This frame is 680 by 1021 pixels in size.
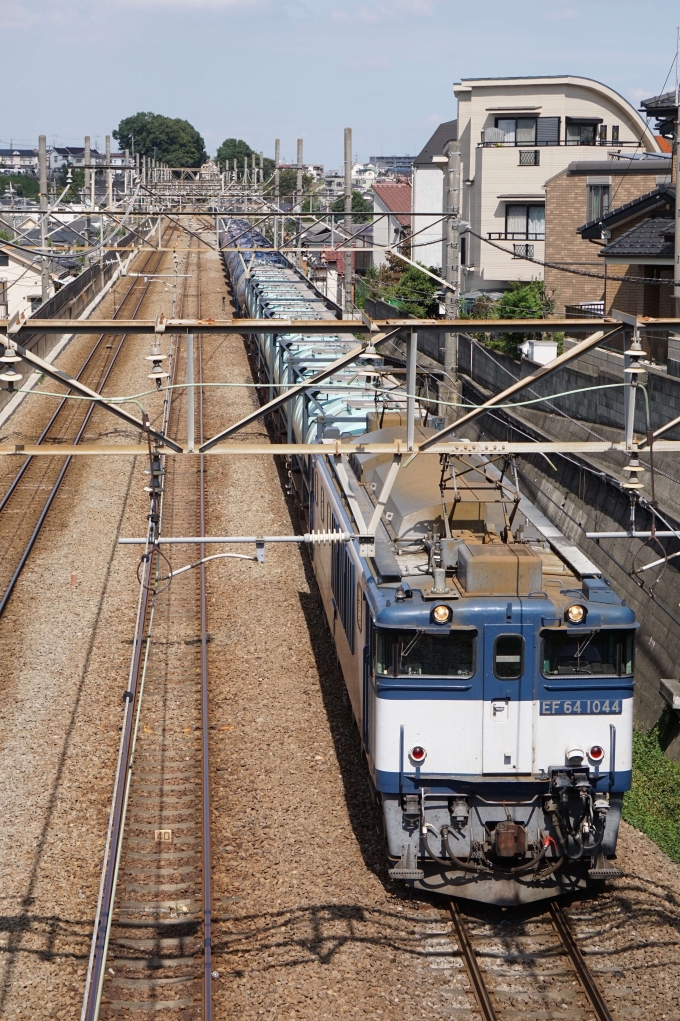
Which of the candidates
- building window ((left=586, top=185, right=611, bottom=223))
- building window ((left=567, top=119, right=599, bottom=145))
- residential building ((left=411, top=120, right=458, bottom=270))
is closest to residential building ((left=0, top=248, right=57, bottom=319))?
residential building ((left=411, top=120, right=458, bottom=270))

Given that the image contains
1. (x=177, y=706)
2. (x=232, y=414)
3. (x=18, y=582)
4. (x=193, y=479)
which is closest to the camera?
(x=177, y=706)

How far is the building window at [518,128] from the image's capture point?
41188 millimetres

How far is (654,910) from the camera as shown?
32.1 ft

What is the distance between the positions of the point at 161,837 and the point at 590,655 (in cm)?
459

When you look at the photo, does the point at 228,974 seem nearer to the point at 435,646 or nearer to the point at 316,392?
the point at 435,646

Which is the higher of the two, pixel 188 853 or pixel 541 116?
pixel 541 116

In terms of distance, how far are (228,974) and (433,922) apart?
6.17 ft

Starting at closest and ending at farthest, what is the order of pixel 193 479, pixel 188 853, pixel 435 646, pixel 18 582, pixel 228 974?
1. pixel 228 974
2. pixel 435 646
3. pixel 188 853
4. pixel 18 582
5. pixel 193 479

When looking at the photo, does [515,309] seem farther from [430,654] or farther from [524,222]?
[430,654]

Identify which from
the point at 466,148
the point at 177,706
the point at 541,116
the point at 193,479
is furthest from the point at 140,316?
the point at 177,706

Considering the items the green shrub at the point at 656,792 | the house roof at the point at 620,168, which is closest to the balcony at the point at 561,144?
the house roof at the point at 620,168

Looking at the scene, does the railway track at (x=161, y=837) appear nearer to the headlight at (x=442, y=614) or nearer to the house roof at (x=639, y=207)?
the headlight at (x=442, y=614)

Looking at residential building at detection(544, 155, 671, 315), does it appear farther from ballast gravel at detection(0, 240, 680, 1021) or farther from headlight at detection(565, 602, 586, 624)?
headlight at detection(565, 602, 586, 624)

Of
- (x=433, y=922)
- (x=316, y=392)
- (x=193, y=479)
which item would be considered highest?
(x=316, y=392)
